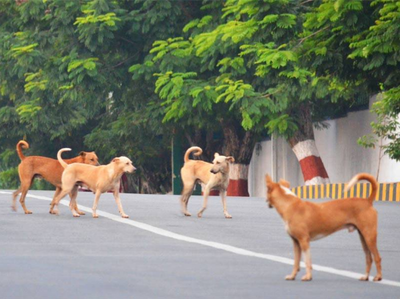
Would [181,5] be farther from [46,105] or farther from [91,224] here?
[91,224]

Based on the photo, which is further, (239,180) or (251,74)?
(239,180)

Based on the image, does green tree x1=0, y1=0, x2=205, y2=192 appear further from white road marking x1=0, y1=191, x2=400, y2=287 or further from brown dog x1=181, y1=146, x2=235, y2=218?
brown dog x1=181, y1=146, x2=235, y2=218

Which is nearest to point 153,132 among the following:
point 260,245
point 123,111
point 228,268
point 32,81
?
point 123,111

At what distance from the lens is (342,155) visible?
132 ft

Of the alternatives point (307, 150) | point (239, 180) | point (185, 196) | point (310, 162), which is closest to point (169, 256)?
point (185, 196)

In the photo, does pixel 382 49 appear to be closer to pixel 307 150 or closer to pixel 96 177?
pixel 96 177

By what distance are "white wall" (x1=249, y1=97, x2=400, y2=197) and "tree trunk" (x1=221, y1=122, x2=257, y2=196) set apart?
2.67 metres

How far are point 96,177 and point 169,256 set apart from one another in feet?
21.3

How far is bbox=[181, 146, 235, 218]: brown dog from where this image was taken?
816 inches

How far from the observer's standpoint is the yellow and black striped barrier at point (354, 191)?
96.4 ft

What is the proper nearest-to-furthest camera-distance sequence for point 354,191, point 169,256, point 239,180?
point 169,256
point 354,191
point 239,180

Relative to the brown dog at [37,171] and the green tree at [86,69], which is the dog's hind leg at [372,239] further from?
the green tree at [86,69]

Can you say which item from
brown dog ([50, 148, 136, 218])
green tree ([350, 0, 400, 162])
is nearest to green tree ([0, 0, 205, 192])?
green tree ([350, 0, 400, 162])

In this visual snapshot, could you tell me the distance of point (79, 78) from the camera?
36.9m
